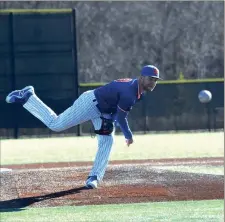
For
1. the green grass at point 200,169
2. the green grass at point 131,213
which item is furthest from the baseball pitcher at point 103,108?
the green grass at point 200,169

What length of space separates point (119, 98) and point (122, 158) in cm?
589

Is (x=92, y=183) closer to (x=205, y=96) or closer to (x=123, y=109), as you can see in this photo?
(x=123, y=109)

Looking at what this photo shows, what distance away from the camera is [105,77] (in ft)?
127

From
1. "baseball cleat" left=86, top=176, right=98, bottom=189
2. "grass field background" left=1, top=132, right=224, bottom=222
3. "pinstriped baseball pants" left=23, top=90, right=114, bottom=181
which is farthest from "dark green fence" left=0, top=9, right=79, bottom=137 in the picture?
"baseball cleat" left=86, top=176, right=98, bottom=189

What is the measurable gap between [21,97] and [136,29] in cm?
3046

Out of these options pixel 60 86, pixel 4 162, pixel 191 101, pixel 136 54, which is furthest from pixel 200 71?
pixel 4 162

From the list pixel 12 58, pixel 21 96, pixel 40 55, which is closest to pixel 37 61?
pixel 40 55

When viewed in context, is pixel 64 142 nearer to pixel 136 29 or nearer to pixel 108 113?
pixel 108 113

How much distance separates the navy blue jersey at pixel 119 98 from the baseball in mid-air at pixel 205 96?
1533 cm

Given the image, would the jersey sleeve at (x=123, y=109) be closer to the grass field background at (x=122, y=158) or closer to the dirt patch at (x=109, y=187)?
the dirt patch at (x=109, y=187)

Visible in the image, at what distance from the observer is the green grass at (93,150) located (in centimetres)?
1464

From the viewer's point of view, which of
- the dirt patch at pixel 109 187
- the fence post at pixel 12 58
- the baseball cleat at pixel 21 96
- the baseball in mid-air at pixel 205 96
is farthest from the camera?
the baseball in mid-air at pixel 205 96

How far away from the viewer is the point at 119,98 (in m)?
8.55

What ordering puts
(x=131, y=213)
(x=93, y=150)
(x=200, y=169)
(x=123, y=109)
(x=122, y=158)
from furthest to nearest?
1. (x=93, y=150)
2. (x=122, y=158)
3. (x=200, y=169)
4. (x=123, y=109)
5. (x=131, y=213)
